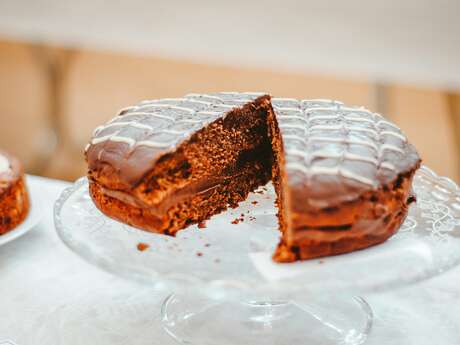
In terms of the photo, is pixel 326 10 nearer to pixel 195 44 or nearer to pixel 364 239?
pixel 195 44

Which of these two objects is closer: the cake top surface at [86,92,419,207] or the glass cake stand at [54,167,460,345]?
the glass cake stand at [54,167,460,345]

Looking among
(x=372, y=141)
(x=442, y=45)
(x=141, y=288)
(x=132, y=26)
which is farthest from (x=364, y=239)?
(x=132, y=26)

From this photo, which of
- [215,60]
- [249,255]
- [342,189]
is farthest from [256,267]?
[215,60]

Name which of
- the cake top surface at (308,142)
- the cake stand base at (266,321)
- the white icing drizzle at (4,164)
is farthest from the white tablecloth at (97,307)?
the cake top surface at (308,142)

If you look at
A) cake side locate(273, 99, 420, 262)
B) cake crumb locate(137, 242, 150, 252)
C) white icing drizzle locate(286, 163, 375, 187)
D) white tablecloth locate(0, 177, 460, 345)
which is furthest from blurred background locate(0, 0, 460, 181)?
cake crumb locate(137, 242, 150, 252)

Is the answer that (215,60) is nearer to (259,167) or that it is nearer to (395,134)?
(259,167)

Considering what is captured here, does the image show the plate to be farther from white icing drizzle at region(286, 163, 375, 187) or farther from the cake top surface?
white icing drizzle at region(286, 163, 375, 187)
